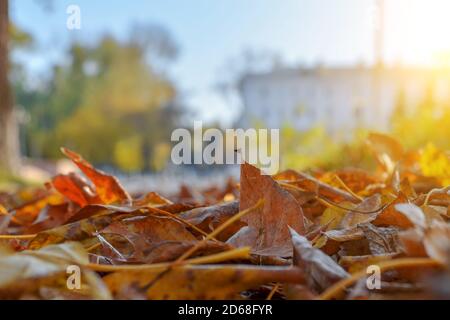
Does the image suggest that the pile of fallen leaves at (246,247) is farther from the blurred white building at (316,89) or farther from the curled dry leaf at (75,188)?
the blurred white building at (316,89)

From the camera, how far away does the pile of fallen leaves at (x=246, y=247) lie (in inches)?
12.6

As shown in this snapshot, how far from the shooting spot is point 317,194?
0.59m

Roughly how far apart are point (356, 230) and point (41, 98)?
2910 cm

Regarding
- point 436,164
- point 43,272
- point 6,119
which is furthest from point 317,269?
point 6,119

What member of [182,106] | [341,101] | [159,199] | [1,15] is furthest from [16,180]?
[182,106]

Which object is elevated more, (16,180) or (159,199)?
(159,199)

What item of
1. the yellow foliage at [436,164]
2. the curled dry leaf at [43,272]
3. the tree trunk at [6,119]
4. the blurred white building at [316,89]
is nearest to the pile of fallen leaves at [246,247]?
the curled dry leaf at [43,272]

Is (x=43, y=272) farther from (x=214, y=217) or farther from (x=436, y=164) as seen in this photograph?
(x=436, y=164)

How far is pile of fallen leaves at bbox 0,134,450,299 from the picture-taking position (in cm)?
32

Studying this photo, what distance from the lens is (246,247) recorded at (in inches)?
13.3

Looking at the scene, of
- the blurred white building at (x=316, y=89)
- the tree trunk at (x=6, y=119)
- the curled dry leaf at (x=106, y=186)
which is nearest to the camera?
the curled dry leaf at (x=106, y=186)

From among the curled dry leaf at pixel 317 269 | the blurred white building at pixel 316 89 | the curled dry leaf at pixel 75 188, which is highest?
the curled dry leaf at pixel 317 269
